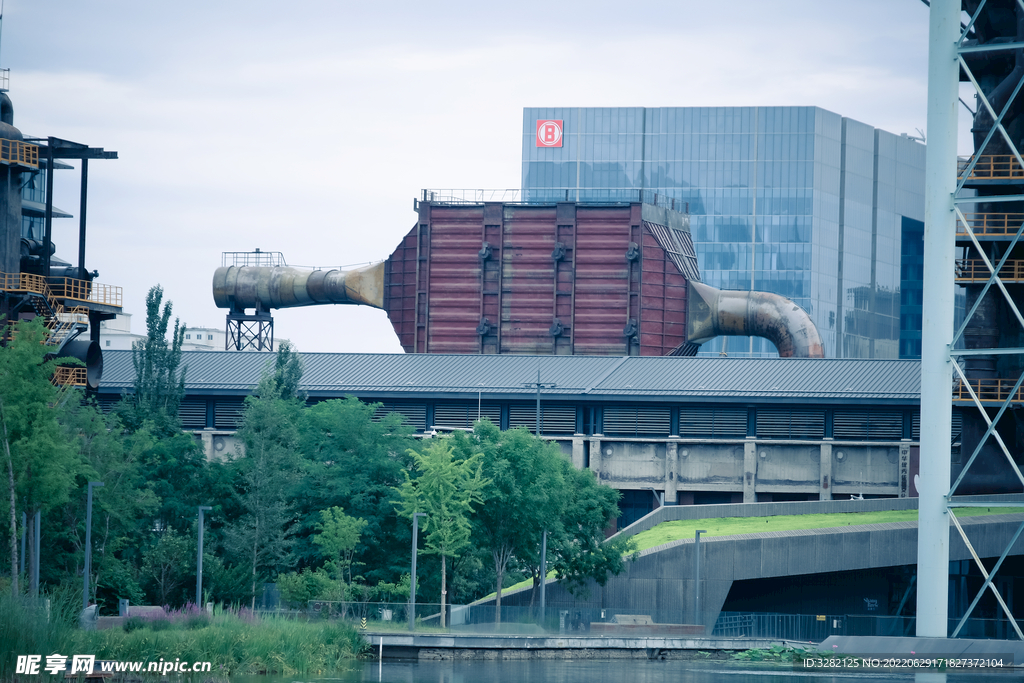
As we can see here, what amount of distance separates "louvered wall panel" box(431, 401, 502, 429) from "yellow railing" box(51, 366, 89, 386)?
21.7 metres

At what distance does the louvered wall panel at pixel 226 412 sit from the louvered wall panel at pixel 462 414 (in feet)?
35.5

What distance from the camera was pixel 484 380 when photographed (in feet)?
238

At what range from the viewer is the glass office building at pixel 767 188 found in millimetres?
130125

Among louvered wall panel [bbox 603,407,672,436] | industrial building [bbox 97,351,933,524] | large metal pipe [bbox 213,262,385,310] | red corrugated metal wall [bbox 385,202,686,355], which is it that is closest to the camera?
industrial building [bbox 97,351,933,524]

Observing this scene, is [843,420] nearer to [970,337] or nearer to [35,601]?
[970,337]

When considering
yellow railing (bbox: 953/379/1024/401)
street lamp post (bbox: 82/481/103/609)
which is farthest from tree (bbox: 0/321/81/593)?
yellow railing (bbox: 953/379/1024/401)

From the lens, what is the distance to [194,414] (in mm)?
74750

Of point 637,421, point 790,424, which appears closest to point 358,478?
point 637,421

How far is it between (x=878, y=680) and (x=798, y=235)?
9198cm

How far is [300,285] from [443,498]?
3304 cm

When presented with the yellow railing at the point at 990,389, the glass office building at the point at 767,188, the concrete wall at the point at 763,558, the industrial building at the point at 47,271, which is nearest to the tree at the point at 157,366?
the industrial building at the point at 47,271

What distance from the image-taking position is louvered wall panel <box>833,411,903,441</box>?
6656 cm

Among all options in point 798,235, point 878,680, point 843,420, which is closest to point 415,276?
→ point 843,420

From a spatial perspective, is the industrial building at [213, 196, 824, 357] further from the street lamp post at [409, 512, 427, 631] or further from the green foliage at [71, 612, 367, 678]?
the green foliage at [71, 612, 367, 678]
